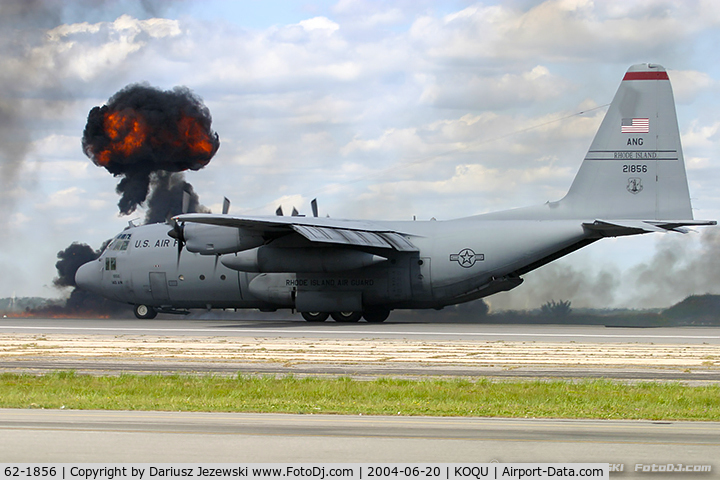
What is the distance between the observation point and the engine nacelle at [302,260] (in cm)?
3441

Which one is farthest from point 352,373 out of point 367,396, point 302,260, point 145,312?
point 145,312

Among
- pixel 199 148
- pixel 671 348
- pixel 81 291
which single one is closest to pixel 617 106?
pixel 671 348

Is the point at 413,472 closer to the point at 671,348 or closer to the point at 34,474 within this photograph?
the point at 34,474

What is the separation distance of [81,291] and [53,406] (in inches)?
1343

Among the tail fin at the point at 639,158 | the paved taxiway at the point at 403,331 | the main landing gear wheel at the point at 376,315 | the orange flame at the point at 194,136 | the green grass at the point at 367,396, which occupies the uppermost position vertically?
the orange flame at the point at 194,136

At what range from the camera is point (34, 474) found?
7.83 meters

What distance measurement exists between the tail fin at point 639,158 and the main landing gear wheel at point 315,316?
41.0 ft

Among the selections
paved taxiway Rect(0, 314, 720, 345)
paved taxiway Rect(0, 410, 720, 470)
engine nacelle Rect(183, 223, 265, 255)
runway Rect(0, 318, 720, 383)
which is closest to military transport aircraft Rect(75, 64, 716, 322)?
engine nacelle Rect(183, 223, 265, 255)

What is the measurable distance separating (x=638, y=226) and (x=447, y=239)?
314 inches

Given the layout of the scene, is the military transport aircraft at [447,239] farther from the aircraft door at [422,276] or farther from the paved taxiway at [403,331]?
the paved taxiway at [403,331]

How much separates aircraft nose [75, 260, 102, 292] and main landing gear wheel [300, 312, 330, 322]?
1100 cm

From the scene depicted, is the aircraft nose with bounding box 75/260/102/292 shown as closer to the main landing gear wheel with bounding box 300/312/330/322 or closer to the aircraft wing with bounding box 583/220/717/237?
the main landing gear wheel with bounding box 300/312/330/322

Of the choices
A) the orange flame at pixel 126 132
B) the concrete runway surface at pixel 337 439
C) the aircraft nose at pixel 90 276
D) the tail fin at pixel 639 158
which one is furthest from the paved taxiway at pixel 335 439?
the orange flame at pixel 126 132

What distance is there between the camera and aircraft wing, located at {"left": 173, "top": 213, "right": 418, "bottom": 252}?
31312 mm
